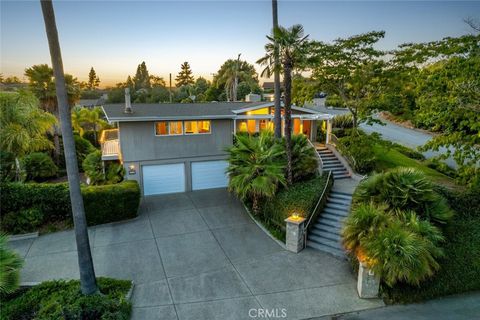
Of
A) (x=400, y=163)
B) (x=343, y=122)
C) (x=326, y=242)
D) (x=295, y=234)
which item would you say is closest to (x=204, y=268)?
(x=295, y=234)

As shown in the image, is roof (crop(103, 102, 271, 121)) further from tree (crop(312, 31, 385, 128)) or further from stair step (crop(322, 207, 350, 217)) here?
stair step (crop(322, 207, 350, 217))

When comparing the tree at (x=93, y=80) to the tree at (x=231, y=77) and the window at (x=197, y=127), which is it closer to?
the tree at (x=231, y=77)

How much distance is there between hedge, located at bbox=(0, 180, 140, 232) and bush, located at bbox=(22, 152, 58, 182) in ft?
34.5

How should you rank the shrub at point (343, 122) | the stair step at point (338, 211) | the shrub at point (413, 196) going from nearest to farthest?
the shrub at point (413, 196)
the stair step at point (338, 211)
the shrub at point (343, 122)

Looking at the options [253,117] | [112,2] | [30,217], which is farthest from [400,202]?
[30,217]

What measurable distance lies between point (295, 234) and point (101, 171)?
12784mm

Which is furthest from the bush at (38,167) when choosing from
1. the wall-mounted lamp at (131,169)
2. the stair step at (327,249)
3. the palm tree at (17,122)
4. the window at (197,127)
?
the stair step at (327,249)

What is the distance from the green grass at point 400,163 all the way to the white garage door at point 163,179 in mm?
12034

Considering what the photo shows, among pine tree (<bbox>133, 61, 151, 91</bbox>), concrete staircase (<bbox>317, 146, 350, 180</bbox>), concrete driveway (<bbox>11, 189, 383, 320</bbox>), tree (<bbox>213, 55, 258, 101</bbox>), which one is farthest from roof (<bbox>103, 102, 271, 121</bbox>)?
pine tree (<bbox>133, 61, 151, 91</bbox>)

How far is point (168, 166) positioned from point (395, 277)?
13206 millimetres

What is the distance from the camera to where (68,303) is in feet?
25.8

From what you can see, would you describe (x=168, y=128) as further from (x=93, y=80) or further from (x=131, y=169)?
(x=93, y=80)

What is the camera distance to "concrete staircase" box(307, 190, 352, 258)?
1162 centimetres

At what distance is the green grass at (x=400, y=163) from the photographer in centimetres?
1729
